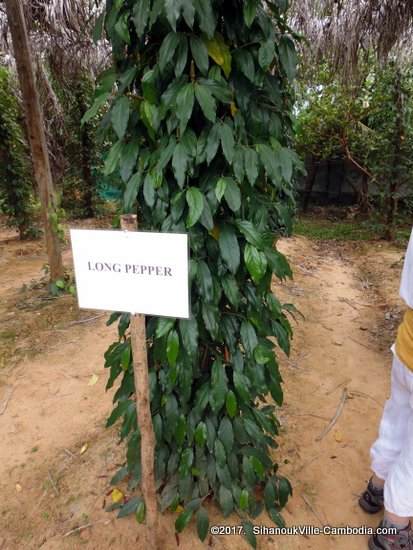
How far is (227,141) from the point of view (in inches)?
35.4

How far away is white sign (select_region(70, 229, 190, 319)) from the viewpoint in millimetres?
870

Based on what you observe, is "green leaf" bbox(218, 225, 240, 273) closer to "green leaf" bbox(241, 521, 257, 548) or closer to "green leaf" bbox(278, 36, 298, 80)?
"green leaf" bbox(278, 36, 298, 80)

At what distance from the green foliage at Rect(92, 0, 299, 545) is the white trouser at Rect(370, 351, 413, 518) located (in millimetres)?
396

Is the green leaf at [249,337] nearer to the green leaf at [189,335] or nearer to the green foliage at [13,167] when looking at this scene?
the green leaf at [189,335]

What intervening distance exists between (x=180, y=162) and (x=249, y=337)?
1.82 ft

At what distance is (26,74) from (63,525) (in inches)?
119

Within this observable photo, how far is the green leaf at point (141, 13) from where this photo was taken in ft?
2.70

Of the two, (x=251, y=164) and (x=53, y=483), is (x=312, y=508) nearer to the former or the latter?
(x=53, y=483)

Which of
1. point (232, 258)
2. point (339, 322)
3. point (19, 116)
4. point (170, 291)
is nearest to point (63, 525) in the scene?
point (170, 291)

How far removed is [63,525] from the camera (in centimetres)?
139

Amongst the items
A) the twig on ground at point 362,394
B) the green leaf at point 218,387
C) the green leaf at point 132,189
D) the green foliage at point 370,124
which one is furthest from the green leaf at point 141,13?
the green foliage at point 370,124

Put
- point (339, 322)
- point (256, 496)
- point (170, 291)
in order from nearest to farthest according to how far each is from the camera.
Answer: point (170, 291) → point (256, 496) → point (339, 322)

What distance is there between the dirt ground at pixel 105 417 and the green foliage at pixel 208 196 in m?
0.29

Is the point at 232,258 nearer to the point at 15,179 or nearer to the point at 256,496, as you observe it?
the point at 256,496
